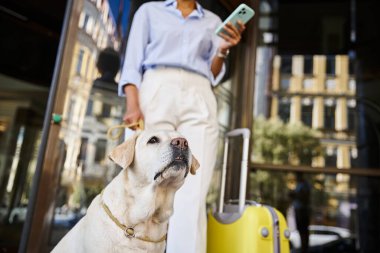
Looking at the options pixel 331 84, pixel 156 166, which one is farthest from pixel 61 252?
pixel 331 84

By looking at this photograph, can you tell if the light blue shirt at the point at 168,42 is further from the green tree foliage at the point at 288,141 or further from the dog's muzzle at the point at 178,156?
the green tree foliage at the point at 288,141

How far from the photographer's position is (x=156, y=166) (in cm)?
136

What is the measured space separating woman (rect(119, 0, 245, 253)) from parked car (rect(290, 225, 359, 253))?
A: 2498 millimetres

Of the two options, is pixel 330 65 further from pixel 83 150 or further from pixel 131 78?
pixel 131 78

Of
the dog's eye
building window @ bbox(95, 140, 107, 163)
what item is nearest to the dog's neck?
the dog's eye

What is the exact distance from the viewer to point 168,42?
172 cm

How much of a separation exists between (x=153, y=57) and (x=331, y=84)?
12.4 feet

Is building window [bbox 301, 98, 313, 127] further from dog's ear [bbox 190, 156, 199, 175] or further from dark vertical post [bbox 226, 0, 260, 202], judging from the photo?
dog's ear [bbox 190, 156, 199, 175]

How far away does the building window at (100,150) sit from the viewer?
2.94 meters

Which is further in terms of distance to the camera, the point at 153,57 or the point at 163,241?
the point at 153,57

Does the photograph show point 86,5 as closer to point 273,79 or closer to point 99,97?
point 99,97

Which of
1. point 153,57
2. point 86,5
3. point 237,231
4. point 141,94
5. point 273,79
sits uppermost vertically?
point 273,79

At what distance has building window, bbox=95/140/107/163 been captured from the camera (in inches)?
116

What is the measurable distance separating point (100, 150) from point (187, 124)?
1463 millimetres
